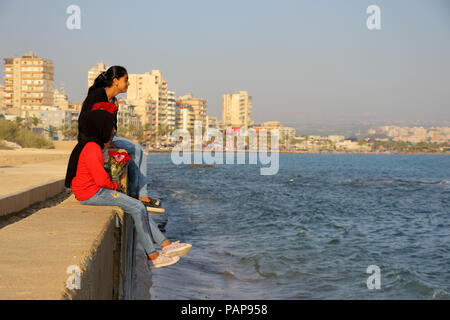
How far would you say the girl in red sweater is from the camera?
16.4 ft

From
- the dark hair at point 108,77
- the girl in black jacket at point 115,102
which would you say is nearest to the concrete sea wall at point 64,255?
the girl in black jacket at point 115,102

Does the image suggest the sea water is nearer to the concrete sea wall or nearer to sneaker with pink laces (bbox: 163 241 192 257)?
sneaker with pink laces (bbox: 163 241 192 257)

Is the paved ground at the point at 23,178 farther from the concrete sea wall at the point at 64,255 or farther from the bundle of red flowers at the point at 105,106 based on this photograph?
the concrete sea wall at the point at 64,255

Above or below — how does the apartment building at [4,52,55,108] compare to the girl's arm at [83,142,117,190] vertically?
above

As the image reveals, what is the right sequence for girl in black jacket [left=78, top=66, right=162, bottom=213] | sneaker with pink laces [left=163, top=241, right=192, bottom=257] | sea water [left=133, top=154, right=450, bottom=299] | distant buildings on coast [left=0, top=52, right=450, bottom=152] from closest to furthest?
1. sneaker with pink laces [left=163, top=241, right=192, bottom=257]
2. girl in black jacket [left=78, top=66, right=162, bottom=213]
3. sea water [left=133, top=154, right=450, bottom=299]
4. distant buildings on coast [left=0, top=52, right=450, bottom=152]

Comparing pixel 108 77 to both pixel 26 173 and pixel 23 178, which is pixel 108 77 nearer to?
pixel 23 178

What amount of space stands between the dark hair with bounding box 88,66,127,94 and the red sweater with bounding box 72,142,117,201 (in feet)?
3.88

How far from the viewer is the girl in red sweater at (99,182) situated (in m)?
4.99

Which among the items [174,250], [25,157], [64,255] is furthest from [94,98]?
[25,157]

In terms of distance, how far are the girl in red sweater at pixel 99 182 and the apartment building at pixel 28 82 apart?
521 feet

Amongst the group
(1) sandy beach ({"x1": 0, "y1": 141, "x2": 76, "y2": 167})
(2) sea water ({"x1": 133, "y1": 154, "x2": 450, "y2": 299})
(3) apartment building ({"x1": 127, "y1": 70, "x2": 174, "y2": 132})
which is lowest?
(2) sea water ({"x1": 133, "y1": 154, "x2": 450, "y2": 299})

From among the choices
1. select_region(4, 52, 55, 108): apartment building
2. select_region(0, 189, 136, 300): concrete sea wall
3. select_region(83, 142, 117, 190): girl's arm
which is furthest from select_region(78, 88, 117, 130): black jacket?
select_region(4, 52, 55, 108): apartment building
